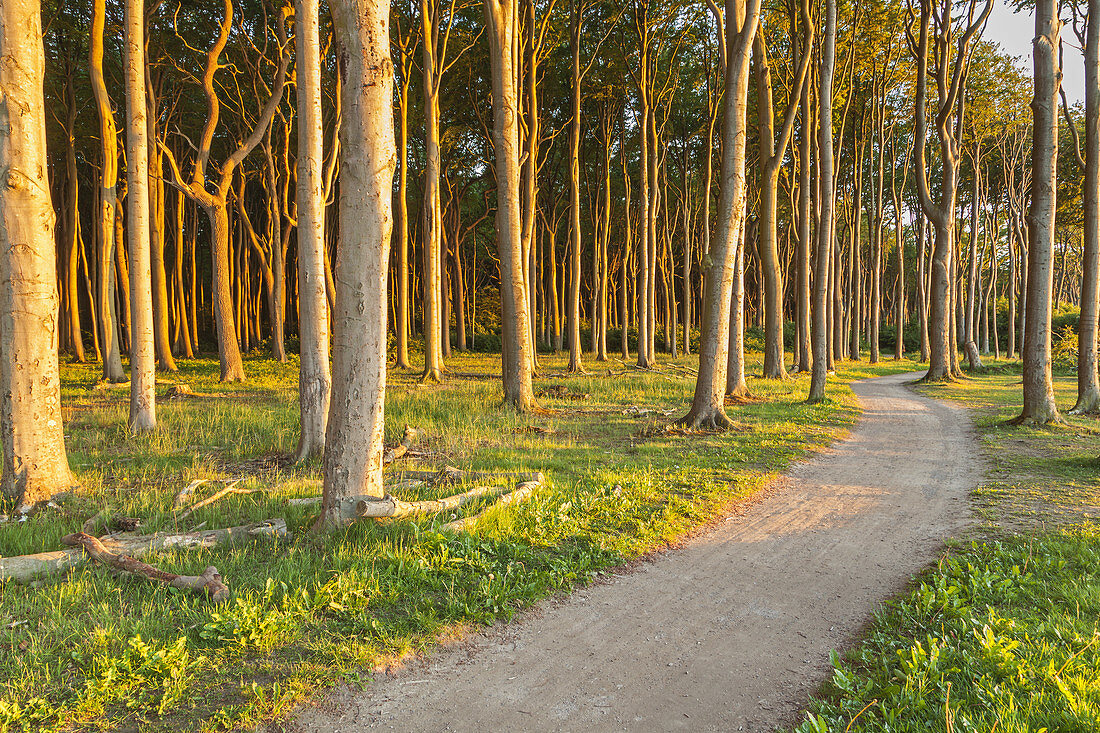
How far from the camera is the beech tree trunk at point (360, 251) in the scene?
200 inches

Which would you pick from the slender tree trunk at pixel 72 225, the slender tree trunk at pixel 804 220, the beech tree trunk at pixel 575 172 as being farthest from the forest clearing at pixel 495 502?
the slender tree trunk at pixel 72 225

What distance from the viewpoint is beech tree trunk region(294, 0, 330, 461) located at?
7.95m

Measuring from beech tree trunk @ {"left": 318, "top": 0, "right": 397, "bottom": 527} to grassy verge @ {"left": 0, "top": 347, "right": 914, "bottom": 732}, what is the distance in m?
0.56

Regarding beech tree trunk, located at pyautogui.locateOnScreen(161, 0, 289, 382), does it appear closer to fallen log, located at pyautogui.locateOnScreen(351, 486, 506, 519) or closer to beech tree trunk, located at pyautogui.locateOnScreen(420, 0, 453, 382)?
beech tree trunk, located at pyautogui.locateOnScreen(420, 0, 453, 382)

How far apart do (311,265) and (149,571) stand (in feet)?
15.3

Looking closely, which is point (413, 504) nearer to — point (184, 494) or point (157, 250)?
point (184, 494)

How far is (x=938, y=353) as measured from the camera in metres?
20.9

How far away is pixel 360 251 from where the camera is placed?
516 cm

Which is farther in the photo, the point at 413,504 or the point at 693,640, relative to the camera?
the point at 413,504

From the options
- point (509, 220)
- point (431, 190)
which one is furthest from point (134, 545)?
point (431, 190)

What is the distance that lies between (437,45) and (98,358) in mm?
20244

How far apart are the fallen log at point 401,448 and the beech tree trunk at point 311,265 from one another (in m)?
0.94

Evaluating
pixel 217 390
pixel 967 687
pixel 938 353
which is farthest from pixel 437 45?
pixel 967 687

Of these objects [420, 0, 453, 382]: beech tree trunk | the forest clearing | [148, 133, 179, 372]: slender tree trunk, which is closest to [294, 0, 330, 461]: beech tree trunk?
the forest clearing
